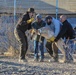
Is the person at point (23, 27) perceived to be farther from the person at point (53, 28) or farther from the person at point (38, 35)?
the person at point (53, 28)

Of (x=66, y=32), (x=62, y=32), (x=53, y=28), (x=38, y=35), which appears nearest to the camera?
(x=62, y=32)

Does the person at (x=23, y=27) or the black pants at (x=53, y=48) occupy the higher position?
the person at (x=23, y=27)

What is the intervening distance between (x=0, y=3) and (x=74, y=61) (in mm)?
9438

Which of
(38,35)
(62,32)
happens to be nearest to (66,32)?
(62,32)

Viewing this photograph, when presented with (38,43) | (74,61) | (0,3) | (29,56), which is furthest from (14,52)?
(0,3)

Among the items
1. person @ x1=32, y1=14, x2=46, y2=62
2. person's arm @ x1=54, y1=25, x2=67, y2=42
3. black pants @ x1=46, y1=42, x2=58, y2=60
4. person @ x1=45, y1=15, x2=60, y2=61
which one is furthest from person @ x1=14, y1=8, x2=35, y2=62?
person's arm @ x1=54, y1=25, x2=67, y2=42

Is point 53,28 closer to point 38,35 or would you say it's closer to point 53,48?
point 38,35

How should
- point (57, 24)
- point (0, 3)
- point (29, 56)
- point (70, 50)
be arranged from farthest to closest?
1. point (0, 3)
2. point (29, 56)
3. point (70, 50)
4. point (57, 24)

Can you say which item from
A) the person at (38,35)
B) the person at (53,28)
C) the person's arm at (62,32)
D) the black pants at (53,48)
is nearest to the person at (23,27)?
the person at (38,35)

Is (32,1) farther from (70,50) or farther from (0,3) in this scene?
(70,50)

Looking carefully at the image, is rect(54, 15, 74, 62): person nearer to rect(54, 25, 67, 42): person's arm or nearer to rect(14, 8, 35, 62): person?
rect(54, 25, 67, 42): person's arm

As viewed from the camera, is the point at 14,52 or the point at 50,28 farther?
the point at 14,52

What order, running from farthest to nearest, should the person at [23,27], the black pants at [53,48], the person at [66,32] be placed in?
the black pants at [53,48], the person at [66,32], the person at [23,27]

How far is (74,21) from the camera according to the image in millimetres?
20125
